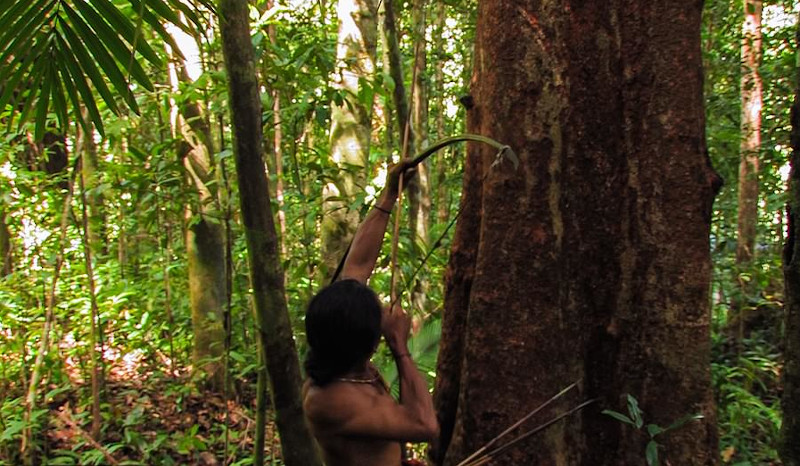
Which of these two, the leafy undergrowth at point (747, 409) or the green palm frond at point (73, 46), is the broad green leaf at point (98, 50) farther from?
A: the leafy undergrowth at point (747, 409)

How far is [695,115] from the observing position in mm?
2113

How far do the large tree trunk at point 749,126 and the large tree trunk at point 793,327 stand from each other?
3830mm

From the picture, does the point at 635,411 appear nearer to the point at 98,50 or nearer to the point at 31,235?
the point at 98,50

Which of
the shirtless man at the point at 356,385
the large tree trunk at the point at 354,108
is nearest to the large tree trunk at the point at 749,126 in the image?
the large tree trunk at the point at 354,108

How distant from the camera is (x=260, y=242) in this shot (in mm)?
2957

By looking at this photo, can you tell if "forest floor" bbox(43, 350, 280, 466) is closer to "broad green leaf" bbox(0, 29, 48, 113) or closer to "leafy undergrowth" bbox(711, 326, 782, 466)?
"broad green leaf" bbox(0, 29, 48, 113)

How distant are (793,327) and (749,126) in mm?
4292

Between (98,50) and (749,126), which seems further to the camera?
Answer: (749,126)

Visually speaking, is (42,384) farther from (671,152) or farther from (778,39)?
(778,39)

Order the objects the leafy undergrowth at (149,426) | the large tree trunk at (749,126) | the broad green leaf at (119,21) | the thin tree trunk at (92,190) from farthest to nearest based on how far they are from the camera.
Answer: the large tree trunk at (749,126) → the thin tree trunk at (92,190) → the leafy undergrowth at (149,426) → the broad green leaf at (119,21)

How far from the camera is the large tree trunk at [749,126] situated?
625cm

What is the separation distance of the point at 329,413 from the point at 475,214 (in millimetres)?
924

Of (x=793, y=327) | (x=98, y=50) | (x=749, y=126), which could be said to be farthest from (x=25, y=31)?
(x=749, y=126)

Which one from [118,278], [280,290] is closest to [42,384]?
[118,278]
